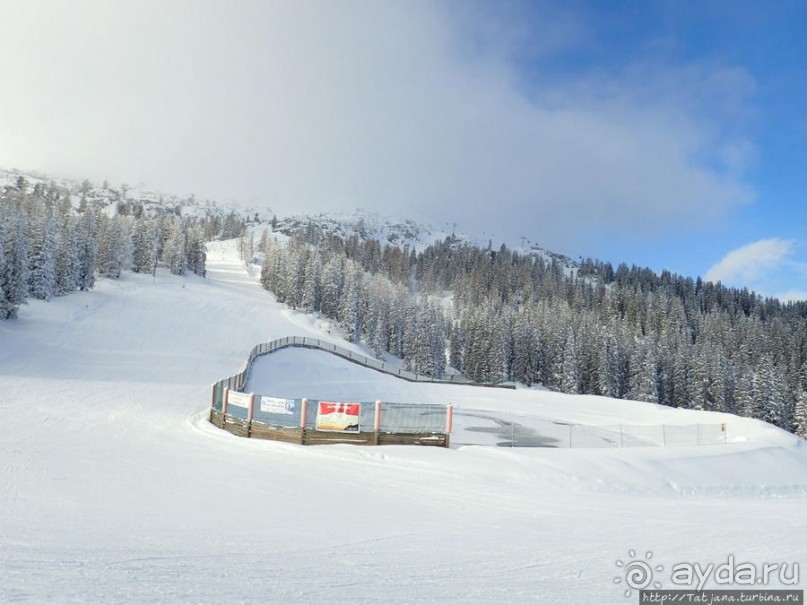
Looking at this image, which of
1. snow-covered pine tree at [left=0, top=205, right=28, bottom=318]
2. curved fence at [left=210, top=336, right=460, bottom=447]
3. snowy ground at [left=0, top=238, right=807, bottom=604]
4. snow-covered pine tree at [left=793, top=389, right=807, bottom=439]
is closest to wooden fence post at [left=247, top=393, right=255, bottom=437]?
curved fence at [left=210, top=336, right=460, bottom=447]

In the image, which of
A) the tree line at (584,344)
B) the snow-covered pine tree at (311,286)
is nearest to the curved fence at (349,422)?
the tree line at (584,344)

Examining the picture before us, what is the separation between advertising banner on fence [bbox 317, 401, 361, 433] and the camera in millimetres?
19188

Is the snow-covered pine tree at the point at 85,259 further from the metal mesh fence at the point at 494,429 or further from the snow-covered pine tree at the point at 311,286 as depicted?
the metal mesh fence at the point at 494,429

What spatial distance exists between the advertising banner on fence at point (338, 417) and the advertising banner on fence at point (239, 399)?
3819 mm

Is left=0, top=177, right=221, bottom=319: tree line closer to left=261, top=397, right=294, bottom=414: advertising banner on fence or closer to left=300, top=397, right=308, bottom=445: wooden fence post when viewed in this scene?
left=261, top=397, right=294, bottom=414: advertising banner on fence

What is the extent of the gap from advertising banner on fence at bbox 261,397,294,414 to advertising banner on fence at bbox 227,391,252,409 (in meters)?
0.83

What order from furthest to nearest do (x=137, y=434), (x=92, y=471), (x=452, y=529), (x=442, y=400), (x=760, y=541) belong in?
1. (x=442, y=400)
2. (x=137, y=434)
3. (x=92, y=471)
4. (x=452, y=529)
5. (x=760, y=541)

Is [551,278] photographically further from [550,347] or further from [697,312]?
[550,347]

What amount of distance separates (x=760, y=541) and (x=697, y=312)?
160694 millimetres

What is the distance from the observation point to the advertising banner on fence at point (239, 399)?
21.2 m

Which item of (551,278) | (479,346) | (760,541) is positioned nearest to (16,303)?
(760,541)

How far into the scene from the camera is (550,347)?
9175 centimetres

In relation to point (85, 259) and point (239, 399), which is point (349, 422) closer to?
point (239, 399)

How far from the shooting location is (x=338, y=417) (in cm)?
1933
